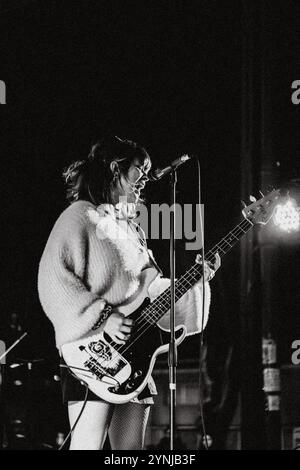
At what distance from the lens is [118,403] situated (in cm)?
275

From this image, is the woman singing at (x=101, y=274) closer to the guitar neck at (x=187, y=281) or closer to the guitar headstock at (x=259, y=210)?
the guitar neck at (x=187, y=281)

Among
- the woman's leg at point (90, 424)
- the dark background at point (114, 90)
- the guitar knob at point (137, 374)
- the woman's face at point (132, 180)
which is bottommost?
the woman's leg at point (90, 424)

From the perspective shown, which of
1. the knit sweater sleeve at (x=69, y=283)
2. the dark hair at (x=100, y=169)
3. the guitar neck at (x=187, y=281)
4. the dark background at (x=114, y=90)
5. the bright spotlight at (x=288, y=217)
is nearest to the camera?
the knit sweater sleeve at (x=69, y=283)

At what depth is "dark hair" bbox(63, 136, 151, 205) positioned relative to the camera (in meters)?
3.05

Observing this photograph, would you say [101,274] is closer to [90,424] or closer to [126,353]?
[126,353]

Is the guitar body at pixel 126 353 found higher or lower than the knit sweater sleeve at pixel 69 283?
lower

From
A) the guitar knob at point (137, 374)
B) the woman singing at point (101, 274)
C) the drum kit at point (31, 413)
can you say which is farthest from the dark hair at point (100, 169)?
the drum kit at point (31, 413)

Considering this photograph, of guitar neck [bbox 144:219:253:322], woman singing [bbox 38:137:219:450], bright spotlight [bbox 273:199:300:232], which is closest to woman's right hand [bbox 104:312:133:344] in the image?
woman singing [bbox 38:137:219:450]

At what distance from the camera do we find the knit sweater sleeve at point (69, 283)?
279 centimetres

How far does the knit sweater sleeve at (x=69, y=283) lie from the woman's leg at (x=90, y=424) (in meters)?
0.27

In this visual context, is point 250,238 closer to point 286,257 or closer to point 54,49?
point 286,257

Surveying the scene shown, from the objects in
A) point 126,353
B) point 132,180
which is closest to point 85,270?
point 126,353
